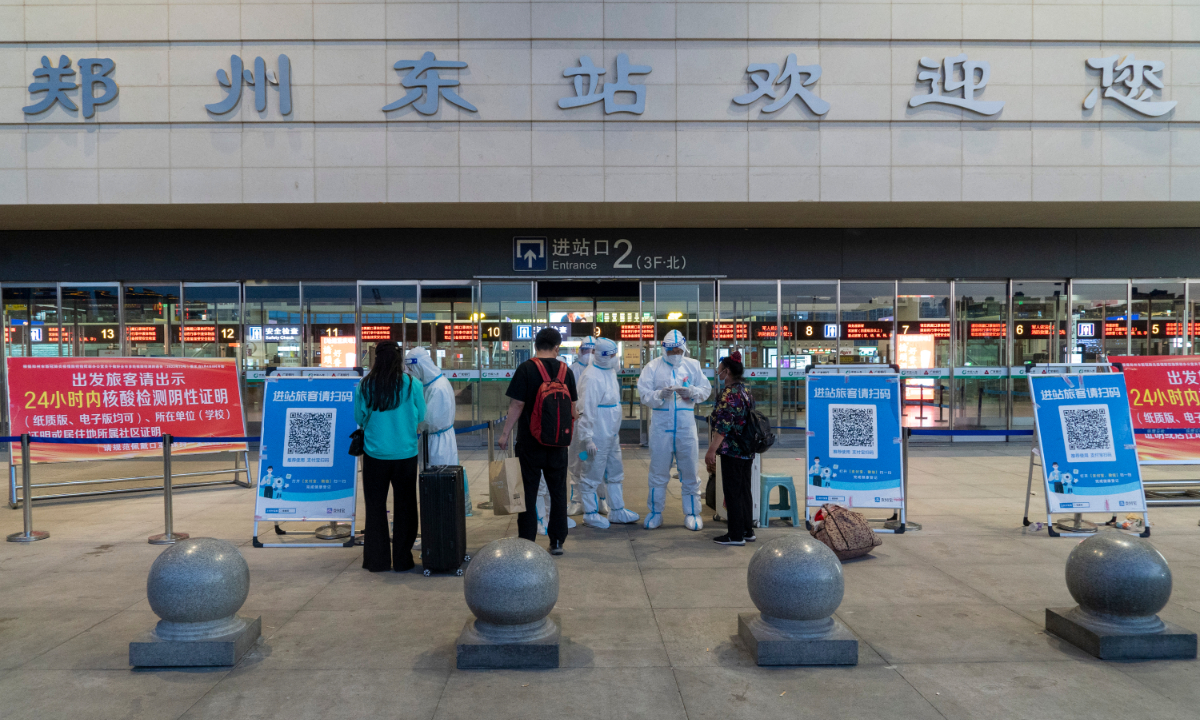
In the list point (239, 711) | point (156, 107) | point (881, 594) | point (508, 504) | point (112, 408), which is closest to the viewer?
point (239, 711)

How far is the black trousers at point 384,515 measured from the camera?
6.00 meters

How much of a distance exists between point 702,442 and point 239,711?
10.4 metres

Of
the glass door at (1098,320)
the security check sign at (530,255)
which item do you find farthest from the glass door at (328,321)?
the glass door at (1098,320)

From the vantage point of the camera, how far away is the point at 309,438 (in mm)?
6852

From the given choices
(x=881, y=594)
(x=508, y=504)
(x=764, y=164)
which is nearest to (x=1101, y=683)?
(x=881, y=594)

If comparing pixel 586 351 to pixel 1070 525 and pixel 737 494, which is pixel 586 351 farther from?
pixel 1070 525

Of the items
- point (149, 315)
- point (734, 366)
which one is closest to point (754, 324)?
point (734, 366)

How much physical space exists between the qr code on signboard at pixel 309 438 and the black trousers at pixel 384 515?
3.20ft

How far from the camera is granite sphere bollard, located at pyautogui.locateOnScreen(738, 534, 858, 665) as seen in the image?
4176mm

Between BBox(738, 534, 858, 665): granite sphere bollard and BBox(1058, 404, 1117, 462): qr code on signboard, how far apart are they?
4.32 metres

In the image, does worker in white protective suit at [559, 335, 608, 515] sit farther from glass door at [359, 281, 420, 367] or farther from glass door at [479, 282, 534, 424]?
glass door at [359, 281, 420, 367]

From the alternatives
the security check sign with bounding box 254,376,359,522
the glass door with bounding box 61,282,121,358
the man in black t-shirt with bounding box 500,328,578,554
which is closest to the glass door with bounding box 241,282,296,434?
the glass door with bounding box 61,282,121,358

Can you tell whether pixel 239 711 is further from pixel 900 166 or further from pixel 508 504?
pixel 900 166

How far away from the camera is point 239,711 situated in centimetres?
367
